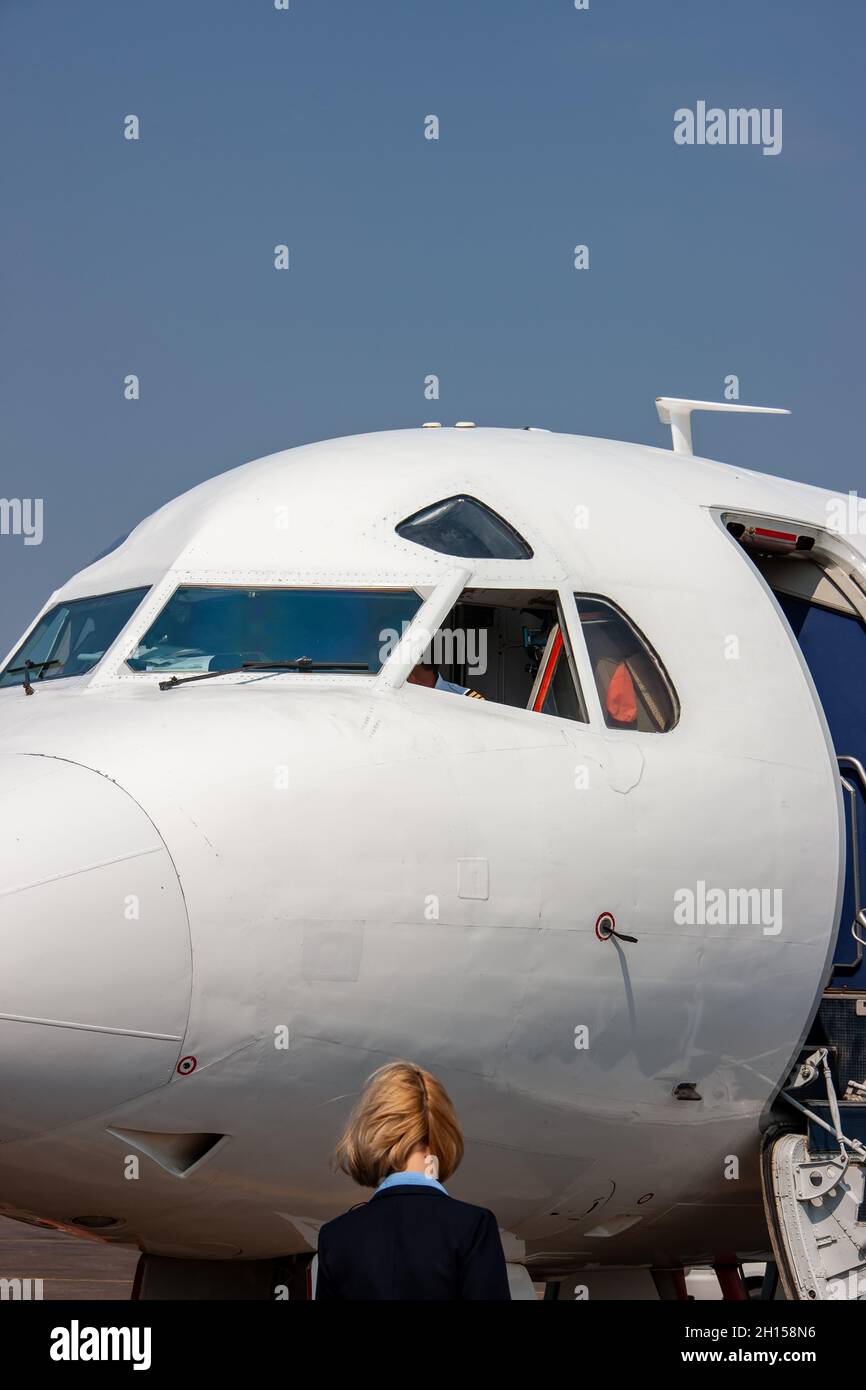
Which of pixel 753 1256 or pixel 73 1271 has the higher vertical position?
pixel 753 1256

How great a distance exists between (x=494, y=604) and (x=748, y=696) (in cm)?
125

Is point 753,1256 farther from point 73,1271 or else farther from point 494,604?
point 73,1271

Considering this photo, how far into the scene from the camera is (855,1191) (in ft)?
26.8

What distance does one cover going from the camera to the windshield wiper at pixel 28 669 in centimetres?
848

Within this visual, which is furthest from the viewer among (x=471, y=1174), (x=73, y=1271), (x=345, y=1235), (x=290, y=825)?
(x=73, y=1271)

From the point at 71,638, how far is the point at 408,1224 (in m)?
5.07

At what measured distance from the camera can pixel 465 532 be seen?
27.1ft

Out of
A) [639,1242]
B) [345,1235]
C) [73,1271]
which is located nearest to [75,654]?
[639,1242]

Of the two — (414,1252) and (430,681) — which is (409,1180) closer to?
(414,1252)

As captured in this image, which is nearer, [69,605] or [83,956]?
[83,956]

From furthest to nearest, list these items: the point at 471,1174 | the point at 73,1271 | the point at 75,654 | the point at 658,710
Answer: the point at 73,1271 → the point at 75,654 → the point at 658,710 → the point at 471,1174

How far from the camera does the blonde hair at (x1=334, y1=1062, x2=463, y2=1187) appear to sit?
4.52 meters

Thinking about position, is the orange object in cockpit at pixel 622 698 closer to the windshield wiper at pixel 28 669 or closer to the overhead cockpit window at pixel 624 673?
the overhead cockpit window at pixel 624 673

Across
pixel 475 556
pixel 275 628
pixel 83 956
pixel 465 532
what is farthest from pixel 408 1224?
pixel 465 532
